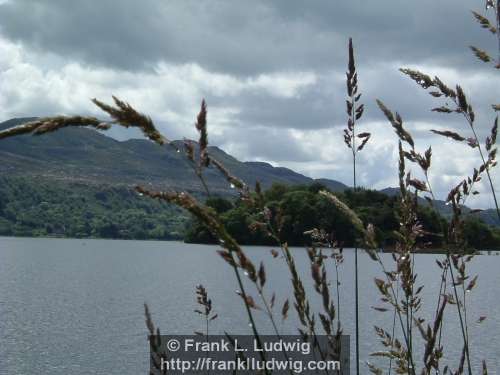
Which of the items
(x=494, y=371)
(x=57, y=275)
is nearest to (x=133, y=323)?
(x=494, y=371)

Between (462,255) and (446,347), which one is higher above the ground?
(462,255)

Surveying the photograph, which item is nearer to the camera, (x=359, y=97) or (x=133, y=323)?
(x=359, y=97)

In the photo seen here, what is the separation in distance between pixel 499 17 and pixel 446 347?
31.2 m

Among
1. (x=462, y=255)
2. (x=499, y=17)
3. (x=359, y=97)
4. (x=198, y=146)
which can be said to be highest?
(x=499, y=17)

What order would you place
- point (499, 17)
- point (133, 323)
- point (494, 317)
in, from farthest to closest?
point (494, 317)
point (133, 323)
point (499, 17)

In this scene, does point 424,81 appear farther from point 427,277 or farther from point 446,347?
point 427,277

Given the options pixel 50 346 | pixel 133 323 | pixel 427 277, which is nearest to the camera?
pixel 50 346

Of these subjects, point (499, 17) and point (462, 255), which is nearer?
point (499, 17)

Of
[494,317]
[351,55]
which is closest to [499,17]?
[351,55]

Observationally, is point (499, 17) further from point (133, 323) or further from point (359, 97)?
point (133, 323)

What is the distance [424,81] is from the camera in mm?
3684

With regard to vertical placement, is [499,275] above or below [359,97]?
below

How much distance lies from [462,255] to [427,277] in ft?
255

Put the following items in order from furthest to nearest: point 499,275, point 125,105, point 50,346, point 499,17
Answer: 1. point 499,275
2. point 50,346
3. point 499,17
4. point 125,105
